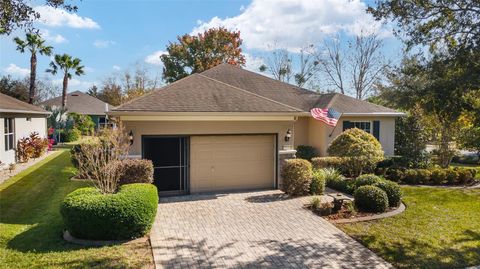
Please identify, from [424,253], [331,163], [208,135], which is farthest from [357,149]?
[424,253]

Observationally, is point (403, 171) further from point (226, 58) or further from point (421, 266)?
point (226, 58)

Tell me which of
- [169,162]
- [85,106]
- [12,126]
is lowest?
[169,162]

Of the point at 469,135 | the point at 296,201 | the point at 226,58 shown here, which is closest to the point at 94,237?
the point at 296,201

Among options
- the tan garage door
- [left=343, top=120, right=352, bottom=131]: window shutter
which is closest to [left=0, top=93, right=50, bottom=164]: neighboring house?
the tan garage door

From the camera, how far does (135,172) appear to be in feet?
36.0

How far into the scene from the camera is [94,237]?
7715mm

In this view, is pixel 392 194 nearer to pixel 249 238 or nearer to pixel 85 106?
pixel 249 238

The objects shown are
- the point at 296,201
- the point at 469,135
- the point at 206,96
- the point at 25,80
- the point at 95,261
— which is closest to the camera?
→ the point at 95,261

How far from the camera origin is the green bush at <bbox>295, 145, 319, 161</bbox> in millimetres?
19672

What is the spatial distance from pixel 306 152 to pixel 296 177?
7.63 meters

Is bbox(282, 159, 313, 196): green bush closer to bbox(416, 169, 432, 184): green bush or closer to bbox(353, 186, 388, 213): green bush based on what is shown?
bbox(353, 186, 388, 213): green bush

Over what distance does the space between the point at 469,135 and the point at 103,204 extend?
18.5m

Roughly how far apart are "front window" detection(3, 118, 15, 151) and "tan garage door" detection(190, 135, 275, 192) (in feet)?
37.2

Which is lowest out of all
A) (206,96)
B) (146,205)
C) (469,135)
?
(146,205)
